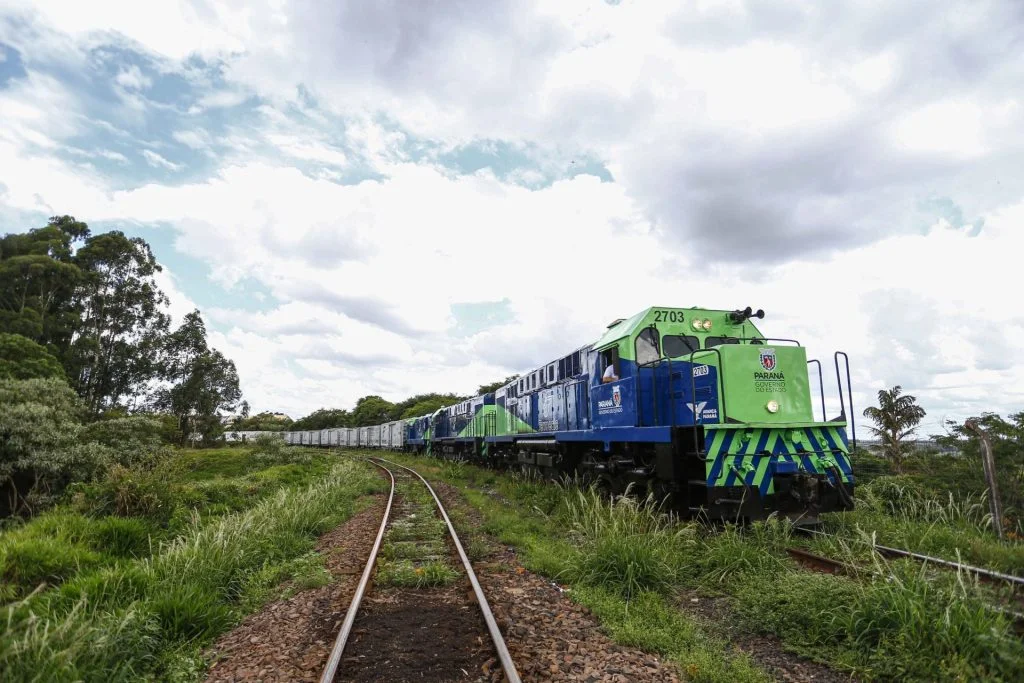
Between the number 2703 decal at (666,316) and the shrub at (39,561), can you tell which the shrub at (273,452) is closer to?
the shrub at (39,561)

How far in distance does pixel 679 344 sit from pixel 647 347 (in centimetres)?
54

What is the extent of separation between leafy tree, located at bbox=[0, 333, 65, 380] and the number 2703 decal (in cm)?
2257

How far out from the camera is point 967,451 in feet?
27.7

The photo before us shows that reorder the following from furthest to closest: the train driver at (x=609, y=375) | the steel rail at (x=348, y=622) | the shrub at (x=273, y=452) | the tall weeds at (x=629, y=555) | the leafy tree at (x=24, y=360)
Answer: the shrub at (x=273, y=452) → the leafy tree at (x=24, y=360) → the train driver at (x=609, y=375) → the tall weeds at (x=629, y=555) → the steel rail at (x=348, y=622)

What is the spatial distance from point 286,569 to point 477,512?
16.1 feet

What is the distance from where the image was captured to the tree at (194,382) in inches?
1631

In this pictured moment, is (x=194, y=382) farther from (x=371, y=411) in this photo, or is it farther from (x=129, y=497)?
(x=371, y=411)

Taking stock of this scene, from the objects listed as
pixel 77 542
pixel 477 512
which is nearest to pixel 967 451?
pixel 477 512

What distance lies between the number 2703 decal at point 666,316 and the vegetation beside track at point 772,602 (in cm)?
318

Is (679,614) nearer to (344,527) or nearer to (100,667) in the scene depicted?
(100,667)

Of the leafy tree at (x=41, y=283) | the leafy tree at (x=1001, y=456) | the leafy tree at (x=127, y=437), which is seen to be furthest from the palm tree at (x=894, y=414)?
the leafy tree at (x=41, y=283)

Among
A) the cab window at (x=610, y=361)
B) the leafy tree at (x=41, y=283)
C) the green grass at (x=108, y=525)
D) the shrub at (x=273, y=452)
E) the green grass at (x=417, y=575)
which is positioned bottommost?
the green grass at (x=417, y=575)

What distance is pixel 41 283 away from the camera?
1184 inches

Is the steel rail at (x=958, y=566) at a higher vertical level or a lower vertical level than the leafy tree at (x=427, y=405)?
lower
